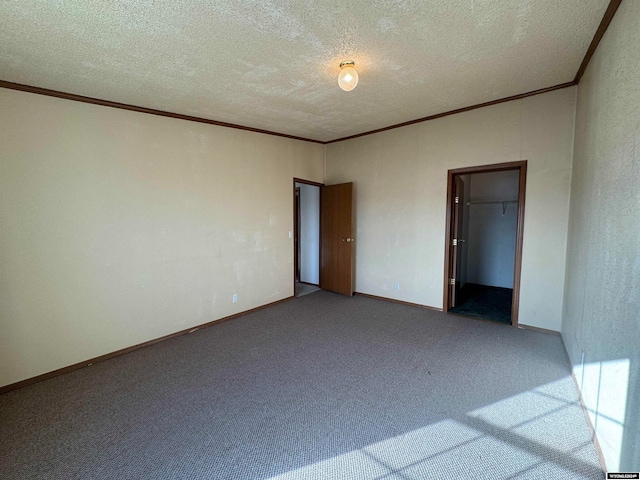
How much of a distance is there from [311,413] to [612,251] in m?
2.07

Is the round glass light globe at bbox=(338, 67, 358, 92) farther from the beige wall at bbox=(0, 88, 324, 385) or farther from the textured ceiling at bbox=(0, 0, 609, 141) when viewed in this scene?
the beige wall at bbox=(0, 88, 324, 385)

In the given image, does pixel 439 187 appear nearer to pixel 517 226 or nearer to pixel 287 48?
pixel 517 226

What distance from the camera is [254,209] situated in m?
4.25

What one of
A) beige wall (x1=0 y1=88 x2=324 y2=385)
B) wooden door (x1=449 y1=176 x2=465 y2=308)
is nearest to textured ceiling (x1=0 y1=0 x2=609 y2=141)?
beige wall (x1=0 y1=88 x2=324 y2=385)

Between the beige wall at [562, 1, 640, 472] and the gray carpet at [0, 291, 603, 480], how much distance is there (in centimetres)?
34

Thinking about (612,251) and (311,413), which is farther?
→ (311,413)

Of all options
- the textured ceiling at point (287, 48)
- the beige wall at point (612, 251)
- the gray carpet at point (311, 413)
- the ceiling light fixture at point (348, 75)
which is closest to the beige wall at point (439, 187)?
the textured ceiling at point (287, 48)

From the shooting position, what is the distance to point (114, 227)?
296cm

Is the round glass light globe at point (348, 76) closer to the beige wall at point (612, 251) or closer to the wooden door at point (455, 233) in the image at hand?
the beige wall at point (612, 251)

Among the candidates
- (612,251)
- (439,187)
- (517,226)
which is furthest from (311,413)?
(439,187)

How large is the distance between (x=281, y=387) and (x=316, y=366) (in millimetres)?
423

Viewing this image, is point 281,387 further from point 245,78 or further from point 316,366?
point 245,78

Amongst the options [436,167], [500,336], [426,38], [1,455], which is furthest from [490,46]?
[1,455]

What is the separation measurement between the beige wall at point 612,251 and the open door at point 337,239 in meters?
2.95
